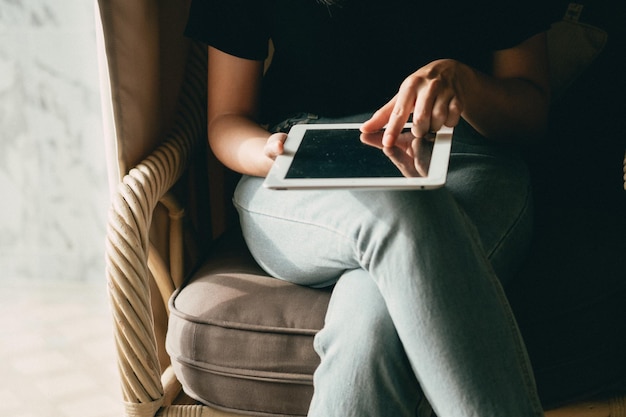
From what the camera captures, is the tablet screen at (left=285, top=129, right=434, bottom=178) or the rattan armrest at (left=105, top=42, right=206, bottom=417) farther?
the rattan armrest at (left=105, top=42, right=206, bottom=417)

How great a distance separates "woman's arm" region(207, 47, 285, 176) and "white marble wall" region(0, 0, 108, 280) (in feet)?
1.71

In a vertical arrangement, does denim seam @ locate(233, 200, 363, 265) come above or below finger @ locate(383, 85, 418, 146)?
below

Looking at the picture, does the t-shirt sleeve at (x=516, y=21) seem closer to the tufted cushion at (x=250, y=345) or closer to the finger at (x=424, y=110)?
the finger at (x=424, y=110)

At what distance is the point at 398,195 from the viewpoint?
0.77 meters

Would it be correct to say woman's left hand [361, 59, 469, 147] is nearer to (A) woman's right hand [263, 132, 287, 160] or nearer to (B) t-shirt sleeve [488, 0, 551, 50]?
(A) woman's right hand [263, 132, 287, 160]

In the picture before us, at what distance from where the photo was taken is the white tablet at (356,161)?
715 millimetres

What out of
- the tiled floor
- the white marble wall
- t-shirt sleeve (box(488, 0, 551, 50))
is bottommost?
the tiled floor

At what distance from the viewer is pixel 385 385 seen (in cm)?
75

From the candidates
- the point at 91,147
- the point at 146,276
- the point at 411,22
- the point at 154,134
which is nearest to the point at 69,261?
the point at 91,147

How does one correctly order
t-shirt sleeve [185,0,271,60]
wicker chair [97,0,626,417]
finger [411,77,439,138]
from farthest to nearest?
1. t-shirt sleeve [185,0,271,60]
2. wicker chair [97,0,626,417]
3. finger [411,77,439,138]

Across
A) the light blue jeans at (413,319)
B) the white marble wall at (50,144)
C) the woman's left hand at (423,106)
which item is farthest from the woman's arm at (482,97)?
the white marble wall at (50,144)

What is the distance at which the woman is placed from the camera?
0.73 m

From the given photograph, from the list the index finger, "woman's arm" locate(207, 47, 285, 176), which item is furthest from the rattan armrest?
the index finger

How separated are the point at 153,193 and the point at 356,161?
0.36m
